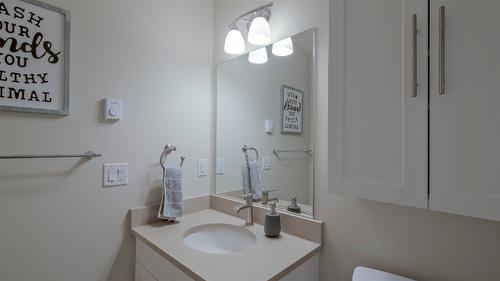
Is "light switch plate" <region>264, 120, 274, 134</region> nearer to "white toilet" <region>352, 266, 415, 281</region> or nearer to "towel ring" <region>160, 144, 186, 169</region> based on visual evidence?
"towel ring" <region>160, 144, 186, 169</region>

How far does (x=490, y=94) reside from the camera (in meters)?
0.62

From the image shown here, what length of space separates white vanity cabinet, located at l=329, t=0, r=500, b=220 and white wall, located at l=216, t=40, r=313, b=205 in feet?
1.24

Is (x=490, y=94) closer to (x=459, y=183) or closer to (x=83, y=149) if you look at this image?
(x=459, y=183)

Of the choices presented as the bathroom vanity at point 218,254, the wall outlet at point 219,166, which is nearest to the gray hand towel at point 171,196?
the bathroom vanity at point 218,254

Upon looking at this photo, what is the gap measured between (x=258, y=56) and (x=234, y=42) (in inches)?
7.0

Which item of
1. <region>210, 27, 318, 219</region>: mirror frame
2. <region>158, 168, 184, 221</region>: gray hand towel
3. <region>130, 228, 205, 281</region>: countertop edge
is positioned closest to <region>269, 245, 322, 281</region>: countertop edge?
<region>210, 27, 318, 219</region>: mirror frame

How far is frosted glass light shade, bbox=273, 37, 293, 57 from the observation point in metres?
1.34

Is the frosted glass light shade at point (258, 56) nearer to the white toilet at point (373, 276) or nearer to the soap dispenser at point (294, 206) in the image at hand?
the soap dispenser at point (294, 206)

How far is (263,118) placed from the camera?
1.53 m

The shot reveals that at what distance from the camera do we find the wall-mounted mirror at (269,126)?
1.28 meters

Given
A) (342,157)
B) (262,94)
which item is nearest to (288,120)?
(262,94)

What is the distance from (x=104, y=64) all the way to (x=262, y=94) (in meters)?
0.89

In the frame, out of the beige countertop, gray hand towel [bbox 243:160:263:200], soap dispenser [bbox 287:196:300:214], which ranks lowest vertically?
the beige countertop

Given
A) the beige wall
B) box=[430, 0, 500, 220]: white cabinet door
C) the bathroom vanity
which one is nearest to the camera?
box=[430, 0, 500, 220]: white cabinet door
